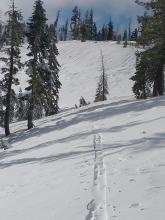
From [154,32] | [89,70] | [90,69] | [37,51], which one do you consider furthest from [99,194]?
[90,69]

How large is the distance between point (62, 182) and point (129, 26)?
575ft

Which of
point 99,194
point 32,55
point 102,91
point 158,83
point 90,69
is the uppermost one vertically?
point 32,55

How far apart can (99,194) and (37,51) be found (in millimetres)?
27255

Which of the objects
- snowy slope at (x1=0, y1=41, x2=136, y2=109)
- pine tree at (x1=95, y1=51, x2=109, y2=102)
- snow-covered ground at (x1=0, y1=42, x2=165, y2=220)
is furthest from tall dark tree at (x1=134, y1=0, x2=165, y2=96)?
snowy slope at (x1=0, y1=41, x2=136, y2=109)

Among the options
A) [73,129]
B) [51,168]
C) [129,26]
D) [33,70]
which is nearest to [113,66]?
[129,26]

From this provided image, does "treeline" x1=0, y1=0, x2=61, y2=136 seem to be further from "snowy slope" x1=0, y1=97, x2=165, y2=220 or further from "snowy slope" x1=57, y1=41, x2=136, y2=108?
"snowy slope" x1=57, y1=41, x2=136, y2=108

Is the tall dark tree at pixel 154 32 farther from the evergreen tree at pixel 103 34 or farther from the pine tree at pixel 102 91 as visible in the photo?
the evergreen tree at pixel 103 34

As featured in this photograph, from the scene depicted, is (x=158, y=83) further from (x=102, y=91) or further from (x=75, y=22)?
(x=75, y=22)

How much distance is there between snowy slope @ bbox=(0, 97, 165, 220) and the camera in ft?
25.9

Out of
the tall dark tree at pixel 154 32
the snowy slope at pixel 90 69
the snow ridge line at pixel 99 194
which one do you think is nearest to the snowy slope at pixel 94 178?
the snow ridge line at pixel 99 194

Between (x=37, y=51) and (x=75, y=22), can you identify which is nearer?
(x=37, y=51)

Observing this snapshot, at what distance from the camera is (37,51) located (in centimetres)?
3494

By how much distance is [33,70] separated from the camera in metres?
35.0

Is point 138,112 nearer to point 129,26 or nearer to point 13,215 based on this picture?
point 13,215
